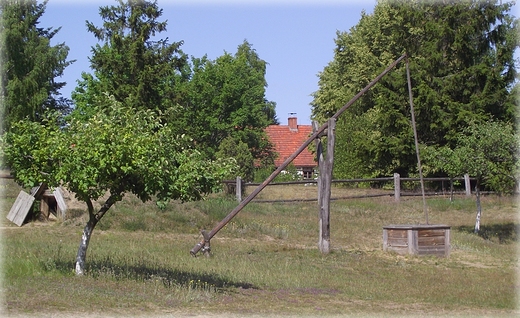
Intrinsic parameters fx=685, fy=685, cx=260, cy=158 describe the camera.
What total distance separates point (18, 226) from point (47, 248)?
650cm

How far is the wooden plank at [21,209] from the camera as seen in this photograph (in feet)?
72.5

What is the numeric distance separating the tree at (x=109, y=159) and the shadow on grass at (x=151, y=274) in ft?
2.11

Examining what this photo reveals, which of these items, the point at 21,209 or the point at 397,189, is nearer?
the point at 21,209

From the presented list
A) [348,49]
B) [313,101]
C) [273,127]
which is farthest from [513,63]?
[273,127]

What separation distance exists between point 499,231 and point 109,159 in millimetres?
21430

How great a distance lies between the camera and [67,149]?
11828 mm

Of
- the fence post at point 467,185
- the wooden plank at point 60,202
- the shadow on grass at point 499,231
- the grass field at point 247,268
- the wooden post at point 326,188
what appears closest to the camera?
the grass field at point 247,268

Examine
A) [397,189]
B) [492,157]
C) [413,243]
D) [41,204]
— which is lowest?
[413,243]

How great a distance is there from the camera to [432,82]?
40750 millimetres

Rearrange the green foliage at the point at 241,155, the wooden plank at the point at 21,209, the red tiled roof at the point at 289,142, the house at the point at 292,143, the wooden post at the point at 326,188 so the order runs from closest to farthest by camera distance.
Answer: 1. the wooden post at the point at 326,188
2. the wooden plank at the point at 21,209
3. the green foliage at the point at 241,155
4. the house at the point at 292,143
5. the red tiled roof at the point at 289,142

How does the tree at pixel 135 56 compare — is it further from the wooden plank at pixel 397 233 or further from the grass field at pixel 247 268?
the wooden plank at pixel 397 233

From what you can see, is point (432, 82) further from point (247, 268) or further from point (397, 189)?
point (247, 268)

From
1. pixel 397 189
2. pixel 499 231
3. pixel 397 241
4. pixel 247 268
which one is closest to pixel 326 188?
pixel 397 241

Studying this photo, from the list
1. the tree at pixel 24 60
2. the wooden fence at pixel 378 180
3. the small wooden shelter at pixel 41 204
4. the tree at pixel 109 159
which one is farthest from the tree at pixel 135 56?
the tree at pixel 109 159
